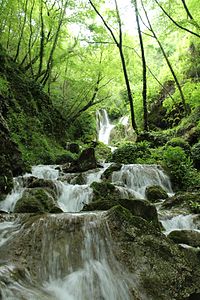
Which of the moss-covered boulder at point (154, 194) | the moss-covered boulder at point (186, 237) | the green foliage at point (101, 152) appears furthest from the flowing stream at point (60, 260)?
the green foliage at point (101, 152)

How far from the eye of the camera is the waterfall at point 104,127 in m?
26.6

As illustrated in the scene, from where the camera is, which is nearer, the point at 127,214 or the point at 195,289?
the point at 195,289

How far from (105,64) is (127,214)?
1342 centimetres

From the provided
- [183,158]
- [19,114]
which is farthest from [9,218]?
[19,114]

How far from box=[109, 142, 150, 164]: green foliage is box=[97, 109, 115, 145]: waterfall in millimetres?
12569

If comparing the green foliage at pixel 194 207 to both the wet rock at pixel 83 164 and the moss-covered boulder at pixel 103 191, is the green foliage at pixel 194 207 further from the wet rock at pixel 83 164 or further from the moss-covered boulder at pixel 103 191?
the wet rock at pixel 83 164

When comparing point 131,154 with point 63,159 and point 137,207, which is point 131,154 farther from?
point 137,207

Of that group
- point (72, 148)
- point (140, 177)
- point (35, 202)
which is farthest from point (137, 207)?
point (72, 148)

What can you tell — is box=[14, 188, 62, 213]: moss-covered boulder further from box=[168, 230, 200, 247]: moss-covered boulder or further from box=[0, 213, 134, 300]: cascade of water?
box=[168, 230, 200, 247]: moss-covered boulder

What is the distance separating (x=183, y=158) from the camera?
450 inches

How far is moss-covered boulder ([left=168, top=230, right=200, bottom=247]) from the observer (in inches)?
205

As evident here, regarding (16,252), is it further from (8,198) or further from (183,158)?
(183,158)

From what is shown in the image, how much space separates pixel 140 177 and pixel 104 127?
59.1 ft

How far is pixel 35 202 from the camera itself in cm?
677
